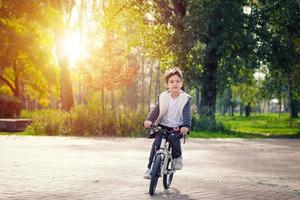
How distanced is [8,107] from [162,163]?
25.5 meters

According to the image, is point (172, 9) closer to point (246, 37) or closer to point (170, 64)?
point (170, 64)

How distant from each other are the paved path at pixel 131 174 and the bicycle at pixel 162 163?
0.18 meters

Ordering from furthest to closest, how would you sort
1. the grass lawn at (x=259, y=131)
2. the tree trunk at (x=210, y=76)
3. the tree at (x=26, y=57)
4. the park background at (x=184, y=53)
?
1. the tree at (x=26, y=57)
2. the tree trunk at (x=210, y=76)
3. the grass lawn at (x=259, y=131)
4. the park background at (x=184, y=53)

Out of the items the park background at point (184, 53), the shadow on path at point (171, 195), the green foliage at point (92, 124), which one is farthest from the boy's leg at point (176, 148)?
the park background at point (184, 53)

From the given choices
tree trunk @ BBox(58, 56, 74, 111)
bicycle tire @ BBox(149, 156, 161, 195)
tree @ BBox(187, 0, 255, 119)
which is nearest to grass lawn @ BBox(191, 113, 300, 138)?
tree @ BBox(187, 0, 255, 119)

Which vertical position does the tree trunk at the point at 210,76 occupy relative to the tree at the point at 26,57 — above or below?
below

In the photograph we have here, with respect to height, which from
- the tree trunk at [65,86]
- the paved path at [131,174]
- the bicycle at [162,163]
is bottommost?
the paved path at [131,174]

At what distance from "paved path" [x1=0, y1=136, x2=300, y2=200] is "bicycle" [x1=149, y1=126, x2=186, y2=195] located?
0.18 meters

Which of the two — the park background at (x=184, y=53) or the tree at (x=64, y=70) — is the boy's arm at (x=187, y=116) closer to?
the park background at (x=184, y=53)

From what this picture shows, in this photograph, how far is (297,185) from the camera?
9.14 m

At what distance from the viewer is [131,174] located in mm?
10125

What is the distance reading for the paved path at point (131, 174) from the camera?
7.84m

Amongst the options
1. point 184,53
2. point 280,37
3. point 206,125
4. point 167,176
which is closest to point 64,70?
point 184,53

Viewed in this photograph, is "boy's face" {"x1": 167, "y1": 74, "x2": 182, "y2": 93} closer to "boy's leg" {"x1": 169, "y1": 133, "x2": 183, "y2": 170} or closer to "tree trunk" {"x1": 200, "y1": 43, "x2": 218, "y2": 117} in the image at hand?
"boy's leg" {"x1": 169, "y1": 133, "x2": 183, "y2": 170}
